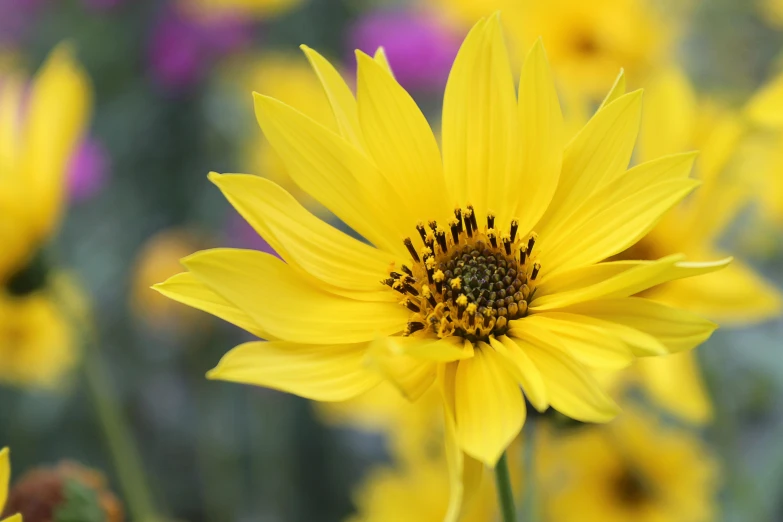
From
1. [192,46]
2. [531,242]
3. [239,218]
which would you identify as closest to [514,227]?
[531,242]

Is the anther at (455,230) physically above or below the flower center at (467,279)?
above

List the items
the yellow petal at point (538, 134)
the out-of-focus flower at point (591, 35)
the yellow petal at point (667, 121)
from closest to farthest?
1. the yellow petal at point (538, 134)
2. the yellow petal at point (667, 121)
3. the out-of-focus flower at point (591, 35)

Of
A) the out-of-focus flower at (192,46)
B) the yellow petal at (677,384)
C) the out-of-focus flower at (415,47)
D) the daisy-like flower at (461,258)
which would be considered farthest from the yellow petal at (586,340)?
the out-of-focus flower at (192,46)

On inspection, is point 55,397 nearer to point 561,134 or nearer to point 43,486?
point 43,486

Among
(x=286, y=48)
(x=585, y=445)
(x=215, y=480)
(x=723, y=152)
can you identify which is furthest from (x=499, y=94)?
(x=286, y=48)

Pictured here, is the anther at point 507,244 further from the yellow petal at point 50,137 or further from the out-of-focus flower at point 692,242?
the yellow petal at point 50,137

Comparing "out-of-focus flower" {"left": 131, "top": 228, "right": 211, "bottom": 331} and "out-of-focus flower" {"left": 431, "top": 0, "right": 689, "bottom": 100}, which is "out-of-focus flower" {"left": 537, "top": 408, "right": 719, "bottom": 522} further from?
"out-of-focus flower" {"left": 131, "top": 228, "right": 211, "bottom": 331}
